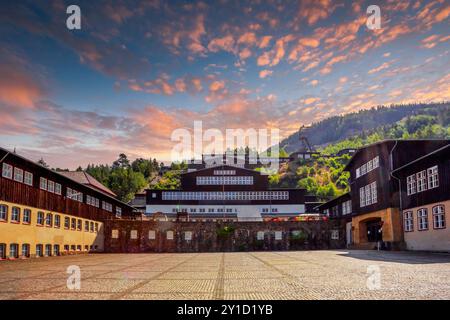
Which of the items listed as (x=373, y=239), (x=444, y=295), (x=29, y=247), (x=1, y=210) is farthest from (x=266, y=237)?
(x=444, y=295)

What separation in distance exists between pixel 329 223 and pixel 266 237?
8.10 metres

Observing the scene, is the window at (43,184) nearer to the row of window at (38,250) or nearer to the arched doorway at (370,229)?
the row of window at (38,250)

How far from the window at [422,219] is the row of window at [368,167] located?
806 centimetres

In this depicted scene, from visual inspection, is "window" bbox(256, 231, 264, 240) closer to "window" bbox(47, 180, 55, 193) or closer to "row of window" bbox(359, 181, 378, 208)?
"row of window" bbox(359, 181, 378, 208)

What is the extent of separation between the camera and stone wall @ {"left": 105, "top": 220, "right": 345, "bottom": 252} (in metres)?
52.8

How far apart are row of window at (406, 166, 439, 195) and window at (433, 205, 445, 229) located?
Result: 1578mm

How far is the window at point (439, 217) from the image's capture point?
2884 centimetres

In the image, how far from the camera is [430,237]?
3041cm

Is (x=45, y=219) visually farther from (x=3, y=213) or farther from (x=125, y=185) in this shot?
(x=125, y=185)

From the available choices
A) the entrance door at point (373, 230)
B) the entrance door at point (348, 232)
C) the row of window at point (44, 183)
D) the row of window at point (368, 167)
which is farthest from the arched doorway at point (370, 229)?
the row of window at point (44, 183)

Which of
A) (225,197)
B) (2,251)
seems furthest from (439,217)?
(225,197)

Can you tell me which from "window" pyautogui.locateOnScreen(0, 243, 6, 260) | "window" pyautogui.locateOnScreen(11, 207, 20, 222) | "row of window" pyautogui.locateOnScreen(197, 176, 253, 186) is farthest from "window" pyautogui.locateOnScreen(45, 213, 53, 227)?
"row of window" pyautogui.locateOnScreen(197, 176, 253, 186)
